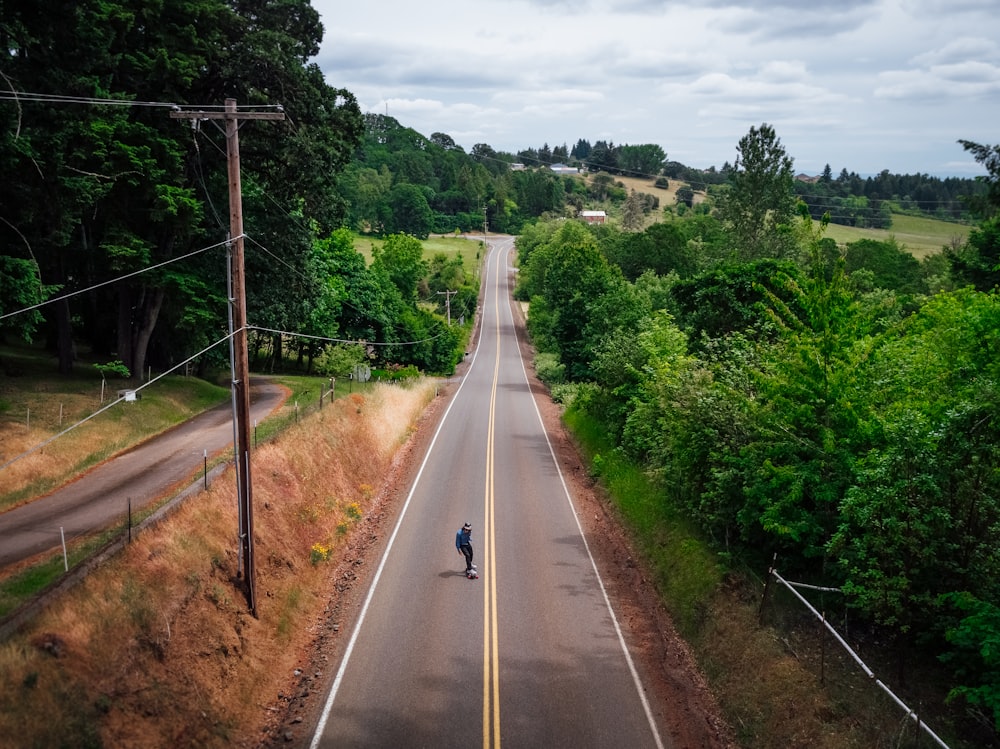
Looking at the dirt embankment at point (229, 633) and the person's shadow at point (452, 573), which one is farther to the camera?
the person's shadow at point (452, 573)

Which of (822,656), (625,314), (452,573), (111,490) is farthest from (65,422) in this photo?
(625,314)

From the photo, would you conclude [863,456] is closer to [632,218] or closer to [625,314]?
[625,314]

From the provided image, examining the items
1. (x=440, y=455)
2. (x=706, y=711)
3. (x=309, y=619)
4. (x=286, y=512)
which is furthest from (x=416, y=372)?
(x=706, y=711)

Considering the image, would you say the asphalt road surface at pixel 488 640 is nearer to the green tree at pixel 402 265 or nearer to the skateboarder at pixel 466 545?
the skateboarder at pixel 466 545

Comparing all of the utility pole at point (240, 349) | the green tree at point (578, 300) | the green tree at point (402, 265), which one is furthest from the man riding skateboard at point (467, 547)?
the green tree at point (402, 265)

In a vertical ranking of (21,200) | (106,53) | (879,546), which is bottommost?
(879,546)

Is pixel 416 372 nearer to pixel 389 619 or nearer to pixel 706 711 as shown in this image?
pixel 389 619

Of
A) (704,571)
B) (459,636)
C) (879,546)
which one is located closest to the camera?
(879,546)
